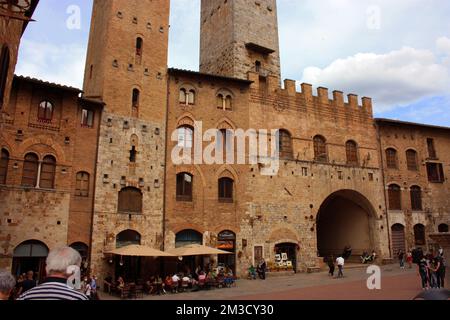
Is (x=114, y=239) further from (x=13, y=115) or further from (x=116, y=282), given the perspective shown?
(x=13, y=115)

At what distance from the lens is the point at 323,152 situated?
2814 centimetres

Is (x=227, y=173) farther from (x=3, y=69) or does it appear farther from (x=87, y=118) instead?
(x=3, y=69)

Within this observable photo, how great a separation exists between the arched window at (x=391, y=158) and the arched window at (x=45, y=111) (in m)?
25.6

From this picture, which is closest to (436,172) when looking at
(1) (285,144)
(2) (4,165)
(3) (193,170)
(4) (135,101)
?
(1) (285,144)

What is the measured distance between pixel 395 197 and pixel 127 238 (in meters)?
21.8

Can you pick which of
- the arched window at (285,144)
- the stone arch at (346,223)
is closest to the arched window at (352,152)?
the stone arch at (346,223)

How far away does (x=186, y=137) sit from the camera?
23328mm

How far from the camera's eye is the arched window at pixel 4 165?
1777 cm

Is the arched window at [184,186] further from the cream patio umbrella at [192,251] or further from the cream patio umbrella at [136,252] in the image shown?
the cream patio umbrella at [136,252]

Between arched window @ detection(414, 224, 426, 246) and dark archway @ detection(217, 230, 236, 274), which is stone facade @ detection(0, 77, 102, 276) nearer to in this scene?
dark archway @ detection(217, 230, 236, 274)

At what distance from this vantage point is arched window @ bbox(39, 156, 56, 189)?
18922mm

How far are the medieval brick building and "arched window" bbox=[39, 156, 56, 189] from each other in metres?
0.06
